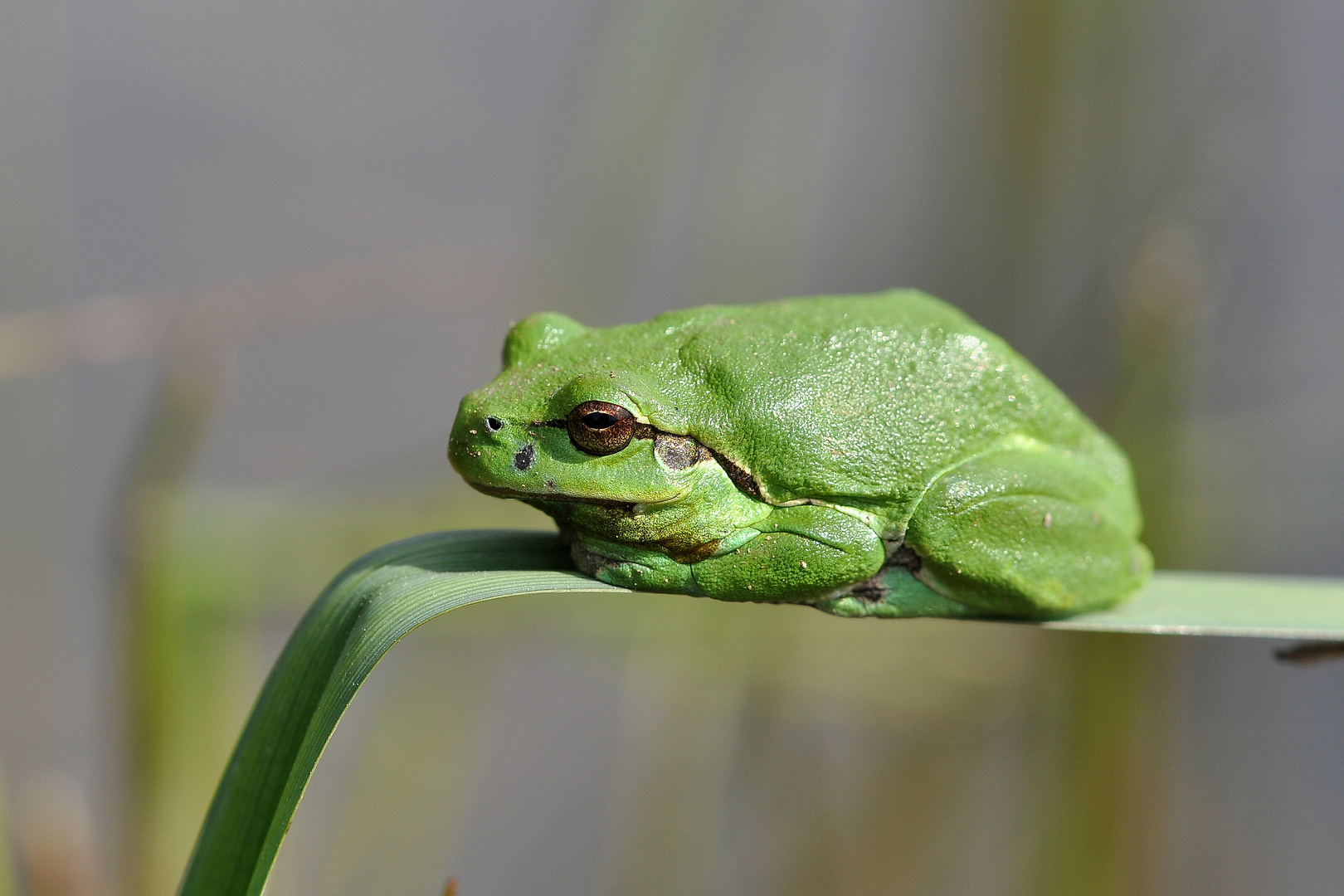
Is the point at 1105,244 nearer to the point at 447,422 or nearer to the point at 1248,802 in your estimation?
the point at 1248,802

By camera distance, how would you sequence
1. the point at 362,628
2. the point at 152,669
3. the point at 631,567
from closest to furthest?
the point at 362,628
the point at 631,567
the point at 152,669

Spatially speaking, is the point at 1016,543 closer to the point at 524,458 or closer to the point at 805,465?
the point at 805,465

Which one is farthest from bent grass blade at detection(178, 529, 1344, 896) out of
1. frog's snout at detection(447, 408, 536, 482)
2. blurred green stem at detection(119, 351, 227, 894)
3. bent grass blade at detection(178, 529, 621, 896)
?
blurred green stem at detection(119, 351, 227, 894)

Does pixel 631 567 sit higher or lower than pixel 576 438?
lower

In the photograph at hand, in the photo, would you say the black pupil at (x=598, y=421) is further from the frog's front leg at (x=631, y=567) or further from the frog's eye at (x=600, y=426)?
the frog's front leg at (x=631, y=567)

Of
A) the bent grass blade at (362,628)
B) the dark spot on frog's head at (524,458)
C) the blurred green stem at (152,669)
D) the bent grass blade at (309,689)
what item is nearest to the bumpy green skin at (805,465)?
the dark spot on frog's head at (524,458)

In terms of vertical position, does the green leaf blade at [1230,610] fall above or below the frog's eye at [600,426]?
below

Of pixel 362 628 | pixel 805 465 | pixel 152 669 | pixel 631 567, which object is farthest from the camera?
pixel 152 669

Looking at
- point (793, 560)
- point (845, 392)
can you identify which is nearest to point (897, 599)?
point (793, 560)
